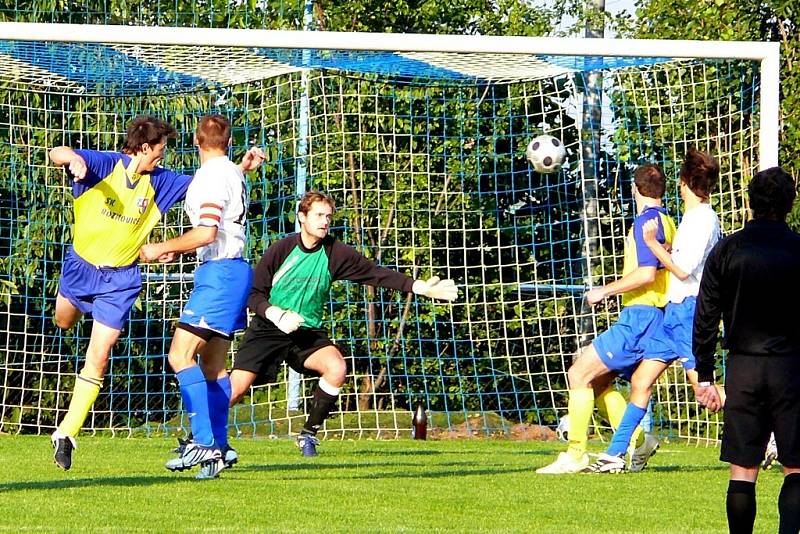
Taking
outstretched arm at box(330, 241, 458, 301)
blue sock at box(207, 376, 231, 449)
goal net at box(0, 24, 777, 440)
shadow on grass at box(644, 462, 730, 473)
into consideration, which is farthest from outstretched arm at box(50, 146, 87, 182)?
goal net at box(0, 24, 777, 440)

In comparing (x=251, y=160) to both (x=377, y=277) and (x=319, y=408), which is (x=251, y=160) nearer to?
(x=377, y=277)

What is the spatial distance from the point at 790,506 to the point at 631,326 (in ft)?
11.1

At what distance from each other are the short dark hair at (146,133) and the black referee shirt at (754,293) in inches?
144

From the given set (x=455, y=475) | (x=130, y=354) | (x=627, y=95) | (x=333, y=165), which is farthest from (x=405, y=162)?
(x=455, y=475)

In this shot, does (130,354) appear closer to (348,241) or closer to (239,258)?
(348,241)

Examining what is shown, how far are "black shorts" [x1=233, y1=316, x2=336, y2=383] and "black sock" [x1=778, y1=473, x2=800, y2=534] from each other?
4.75 metres

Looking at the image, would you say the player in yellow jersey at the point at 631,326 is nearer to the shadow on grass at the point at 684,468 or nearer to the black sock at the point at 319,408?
the shadow on grass at the point at 684,468

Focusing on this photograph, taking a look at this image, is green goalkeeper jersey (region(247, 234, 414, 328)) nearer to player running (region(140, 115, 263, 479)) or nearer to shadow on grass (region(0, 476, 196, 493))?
player running (region(140, 115, 263, 479))

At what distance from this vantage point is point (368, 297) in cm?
1404

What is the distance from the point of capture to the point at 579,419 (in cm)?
864

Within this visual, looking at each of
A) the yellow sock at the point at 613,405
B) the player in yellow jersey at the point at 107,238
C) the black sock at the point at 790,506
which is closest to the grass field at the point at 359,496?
the yellow sock at the point at 613,405

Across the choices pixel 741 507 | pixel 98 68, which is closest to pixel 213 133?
pixel 741 507

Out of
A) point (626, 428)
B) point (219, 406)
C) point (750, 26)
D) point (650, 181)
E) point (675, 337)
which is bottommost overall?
point (626, 428)

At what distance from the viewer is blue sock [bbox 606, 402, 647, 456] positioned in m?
8.66
